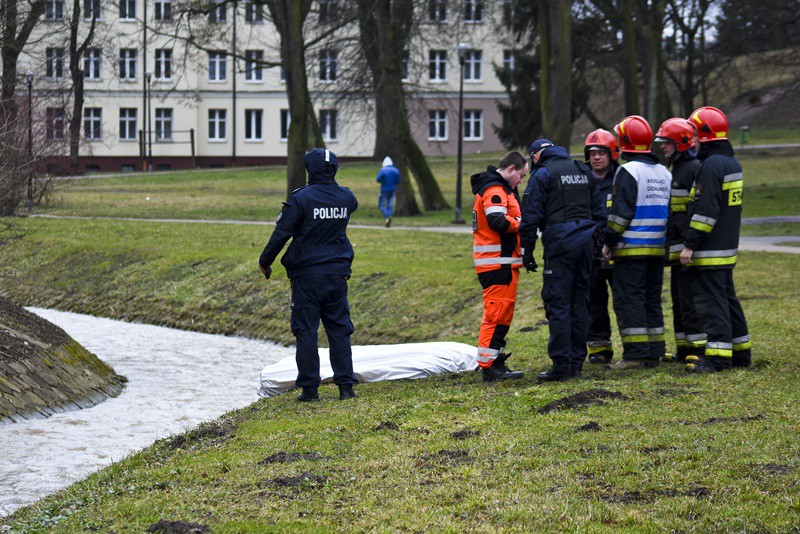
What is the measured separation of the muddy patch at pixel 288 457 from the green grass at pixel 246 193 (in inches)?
873

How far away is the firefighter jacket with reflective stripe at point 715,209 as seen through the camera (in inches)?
409

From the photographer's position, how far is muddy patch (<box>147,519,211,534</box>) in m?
6.28

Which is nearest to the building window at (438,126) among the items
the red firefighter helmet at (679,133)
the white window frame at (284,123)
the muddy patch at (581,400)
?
the white window frame at (284,123)

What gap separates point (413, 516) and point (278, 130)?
2599 inches

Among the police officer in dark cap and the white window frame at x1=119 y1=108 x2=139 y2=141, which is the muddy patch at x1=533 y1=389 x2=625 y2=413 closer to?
the police officer in dark cap

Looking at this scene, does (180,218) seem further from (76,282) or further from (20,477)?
(20,477)

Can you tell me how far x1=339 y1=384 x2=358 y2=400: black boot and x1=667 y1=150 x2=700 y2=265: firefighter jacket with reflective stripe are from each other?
305 centimetres

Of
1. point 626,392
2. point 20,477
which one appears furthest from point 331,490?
point 20,477

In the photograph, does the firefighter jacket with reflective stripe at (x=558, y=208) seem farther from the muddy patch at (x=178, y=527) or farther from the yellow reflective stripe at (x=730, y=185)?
the muddy patch at (x=178, y=527)

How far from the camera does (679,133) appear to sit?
10.7m

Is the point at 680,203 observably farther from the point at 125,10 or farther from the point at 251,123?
the point at 251,123

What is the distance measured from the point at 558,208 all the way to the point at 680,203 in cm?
132

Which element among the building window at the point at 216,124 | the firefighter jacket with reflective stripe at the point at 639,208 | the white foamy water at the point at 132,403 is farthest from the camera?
the building window at the point at 216,124

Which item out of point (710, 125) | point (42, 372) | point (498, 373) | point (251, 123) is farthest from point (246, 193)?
point (710, 125)
